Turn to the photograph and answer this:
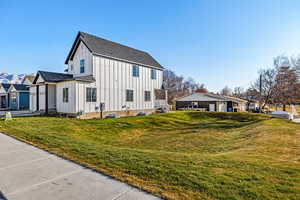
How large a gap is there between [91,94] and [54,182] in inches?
503

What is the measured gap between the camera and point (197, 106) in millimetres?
35281

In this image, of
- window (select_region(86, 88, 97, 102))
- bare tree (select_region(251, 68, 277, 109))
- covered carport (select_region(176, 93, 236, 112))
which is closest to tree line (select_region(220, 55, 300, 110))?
bare tree (select_region(251, 68, 277, 109))

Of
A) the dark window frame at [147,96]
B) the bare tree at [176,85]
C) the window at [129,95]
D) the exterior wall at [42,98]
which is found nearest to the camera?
the exterior wall at [42,98]

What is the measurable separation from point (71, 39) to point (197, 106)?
27.3 meters

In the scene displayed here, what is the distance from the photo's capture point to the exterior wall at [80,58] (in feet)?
52.2

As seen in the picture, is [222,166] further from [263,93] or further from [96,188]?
[263,93]

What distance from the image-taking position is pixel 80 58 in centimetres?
1698

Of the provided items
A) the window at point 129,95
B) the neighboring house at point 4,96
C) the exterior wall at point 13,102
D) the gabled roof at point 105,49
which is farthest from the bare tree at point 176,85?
the neighboring house at point 4,96

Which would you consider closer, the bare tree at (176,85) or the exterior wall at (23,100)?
the exterior wall at (23,100)

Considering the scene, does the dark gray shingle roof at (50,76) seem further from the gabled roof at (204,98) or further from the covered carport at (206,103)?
the gabled roof at (204,98)

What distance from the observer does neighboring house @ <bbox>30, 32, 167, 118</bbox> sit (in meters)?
14.8

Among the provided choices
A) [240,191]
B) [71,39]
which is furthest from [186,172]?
[71,39]

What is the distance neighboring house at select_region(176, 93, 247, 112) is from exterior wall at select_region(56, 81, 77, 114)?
85.1 ft

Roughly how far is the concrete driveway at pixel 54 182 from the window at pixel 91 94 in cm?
1062
